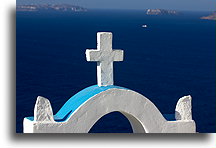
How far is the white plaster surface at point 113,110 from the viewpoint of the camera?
1102 centimetres

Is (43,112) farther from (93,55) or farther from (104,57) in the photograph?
(104,57)

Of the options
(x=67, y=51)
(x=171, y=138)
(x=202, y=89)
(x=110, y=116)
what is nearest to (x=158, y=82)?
(x=202, y=89)

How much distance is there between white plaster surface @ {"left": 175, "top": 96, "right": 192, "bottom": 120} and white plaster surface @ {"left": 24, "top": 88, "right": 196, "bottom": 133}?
3.3 inches

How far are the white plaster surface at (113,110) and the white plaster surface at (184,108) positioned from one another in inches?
3.3

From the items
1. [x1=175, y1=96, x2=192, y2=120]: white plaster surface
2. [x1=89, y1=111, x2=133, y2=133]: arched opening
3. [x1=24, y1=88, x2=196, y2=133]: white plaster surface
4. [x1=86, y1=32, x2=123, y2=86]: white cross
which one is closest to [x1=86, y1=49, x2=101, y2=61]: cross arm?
[x1=86, y1=32, x2=123, y2=86]: white cross

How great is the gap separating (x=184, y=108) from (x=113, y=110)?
3.96 feet

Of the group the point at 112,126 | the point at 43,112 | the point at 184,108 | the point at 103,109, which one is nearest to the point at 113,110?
the point at 103,109

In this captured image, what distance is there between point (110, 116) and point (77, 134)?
22.8m

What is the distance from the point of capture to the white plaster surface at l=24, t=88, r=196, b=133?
36.2 feet

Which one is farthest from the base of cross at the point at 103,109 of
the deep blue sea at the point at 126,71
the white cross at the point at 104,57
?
the deep blue sea at the point at 126,71

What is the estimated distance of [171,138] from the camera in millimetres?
11688

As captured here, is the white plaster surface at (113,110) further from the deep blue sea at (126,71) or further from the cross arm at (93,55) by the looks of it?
the deep blue sea at (126,71)

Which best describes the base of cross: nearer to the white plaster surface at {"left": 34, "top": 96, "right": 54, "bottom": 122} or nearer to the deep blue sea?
the white plaster surface at {"left": 34, "top": 96, "right": 54, "bottom": 122}
